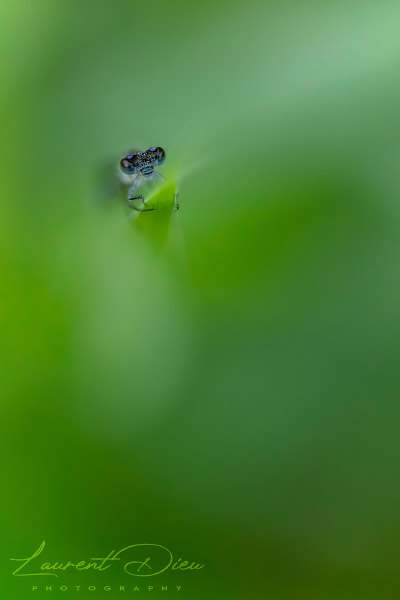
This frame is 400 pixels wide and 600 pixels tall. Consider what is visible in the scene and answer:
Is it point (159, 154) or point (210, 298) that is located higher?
point (159, 154)

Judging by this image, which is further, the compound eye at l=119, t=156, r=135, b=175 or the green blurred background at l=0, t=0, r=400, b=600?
the compound eye at l=119, t=156, r=135, b=175

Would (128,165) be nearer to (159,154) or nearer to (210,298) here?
(159,154)

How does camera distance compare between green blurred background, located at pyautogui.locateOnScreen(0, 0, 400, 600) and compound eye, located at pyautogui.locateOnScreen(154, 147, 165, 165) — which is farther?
compound eye, located at pyautogui.locateOnScreen(154, 147, 165, 165)

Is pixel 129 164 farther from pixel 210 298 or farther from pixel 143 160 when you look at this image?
pixel 210 298

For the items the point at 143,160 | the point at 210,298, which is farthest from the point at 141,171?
the point at 210,298

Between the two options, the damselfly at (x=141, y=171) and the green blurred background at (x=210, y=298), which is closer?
the green blurred background at (x=210, y=298)

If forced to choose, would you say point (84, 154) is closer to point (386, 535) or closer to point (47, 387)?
point (47, 387)

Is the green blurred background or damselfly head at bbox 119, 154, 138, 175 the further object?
damselfly head at bbox 119, 154, 138, 175
